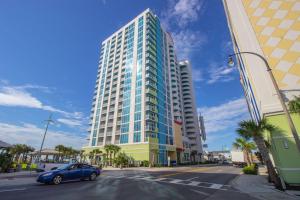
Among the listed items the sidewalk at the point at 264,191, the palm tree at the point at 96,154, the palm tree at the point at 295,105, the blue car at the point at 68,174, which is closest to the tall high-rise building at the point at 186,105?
the palm tree at the point at 96,154

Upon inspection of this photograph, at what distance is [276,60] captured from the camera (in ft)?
48.2

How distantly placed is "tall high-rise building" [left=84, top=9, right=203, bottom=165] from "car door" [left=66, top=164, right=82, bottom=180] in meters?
36.4

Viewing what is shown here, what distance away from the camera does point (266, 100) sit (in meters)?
14.0

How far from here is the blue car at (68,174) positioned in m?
12.2

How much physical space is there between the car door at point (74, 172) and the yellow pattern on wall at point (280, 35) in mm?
18769

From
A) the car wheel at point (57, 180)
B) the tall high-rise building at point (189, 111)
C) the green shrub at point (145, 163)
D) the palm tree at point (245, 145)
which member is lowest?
the car wheel at point (57, 180)

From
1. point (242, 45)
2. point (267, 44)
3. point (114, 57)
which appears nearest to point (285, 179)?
point (267, 44)

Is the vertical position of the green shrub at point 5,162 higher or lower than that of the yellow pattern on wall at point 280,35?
lower

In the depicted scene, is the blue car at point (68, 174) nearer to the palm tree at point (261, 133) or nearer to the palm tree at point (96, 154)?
the palm tree at point (261, 133)

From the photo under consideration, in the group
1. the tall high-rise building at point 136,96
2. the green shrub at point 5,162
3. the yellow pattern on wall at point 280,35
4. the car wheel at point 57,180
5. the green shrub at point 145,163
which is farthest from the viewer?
the tall high-rise building at point 136,96

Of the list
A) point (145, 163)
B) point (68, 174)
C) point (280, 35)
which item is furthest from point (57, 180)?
point (145, 163)

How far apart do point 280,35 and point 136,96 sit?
48.5 metres

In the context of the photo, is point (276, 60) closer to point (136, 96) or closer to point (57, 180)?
point (57, 180)

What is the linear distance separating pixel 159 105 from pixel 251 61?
46590 mm
